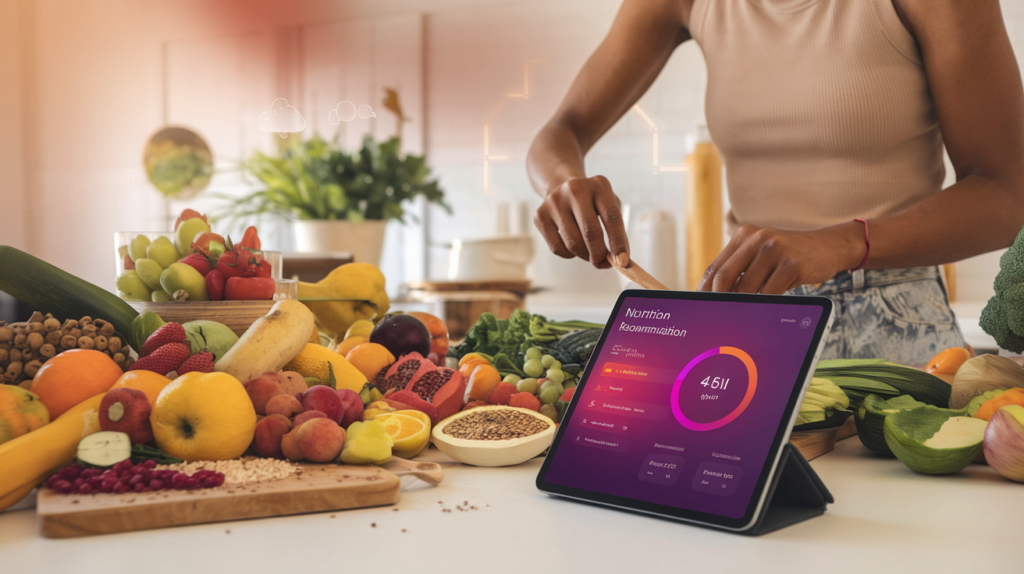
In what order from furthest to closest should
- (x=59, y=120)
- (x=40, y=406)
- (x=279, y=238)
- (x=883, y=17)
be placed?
(x=279, y=238) → (x=59, y=120) → (x=883, y=17) → (x=40, y=406)

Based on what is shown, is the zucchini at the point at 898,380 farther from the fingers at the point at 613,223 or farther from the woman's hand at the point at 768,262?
the fingers at the point at 613,223

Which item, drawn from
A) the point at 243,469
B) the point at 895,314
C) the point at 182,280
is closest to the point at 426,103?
the point at 895,314

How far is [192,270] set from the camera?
863 millimetres

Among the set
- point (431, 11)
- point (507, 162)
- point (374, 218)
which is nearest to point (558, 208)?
point (374, 218)

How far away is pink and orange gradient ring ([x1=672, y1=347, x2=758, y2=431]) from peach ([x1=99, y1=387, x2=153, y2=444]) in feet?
1.42

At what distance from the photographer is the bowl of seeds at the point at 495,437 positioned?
2.16ft

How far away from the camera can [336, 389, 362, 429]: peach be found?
0.67 m

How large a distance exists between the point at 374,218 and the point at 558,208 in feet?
7.46

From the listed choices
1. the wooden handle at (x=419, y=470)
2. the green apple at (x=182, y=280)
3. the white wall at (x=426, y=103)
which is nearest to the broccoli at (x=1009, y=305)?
the wooden handle at (x=419, y=470)

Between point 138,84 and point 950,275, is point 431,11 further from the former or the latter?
point 950,275

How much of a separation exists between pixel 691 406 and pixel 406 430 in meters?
0.28

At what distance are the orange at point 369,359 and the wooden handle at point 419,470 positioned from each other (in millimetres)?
272

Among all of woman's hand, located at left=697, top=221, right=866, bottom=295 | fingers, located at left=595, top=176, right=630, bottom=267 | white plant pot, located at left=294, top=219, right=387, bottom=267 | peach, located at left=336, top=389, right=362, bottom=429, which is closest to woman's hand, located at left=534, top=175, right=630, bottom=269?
A: fingers, located at left=595, top=176, right=630, bottom=267

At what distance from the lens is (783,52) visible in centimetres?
125
